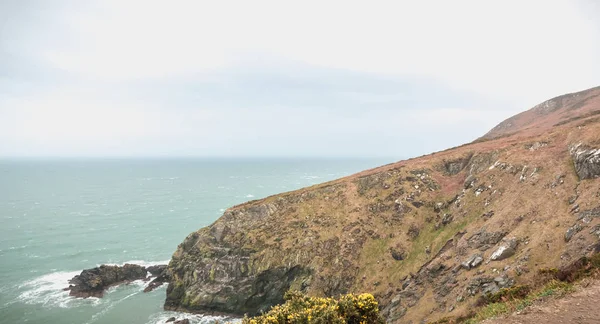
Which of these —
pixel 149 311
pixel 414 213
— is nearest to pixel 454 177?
pixel 414 213

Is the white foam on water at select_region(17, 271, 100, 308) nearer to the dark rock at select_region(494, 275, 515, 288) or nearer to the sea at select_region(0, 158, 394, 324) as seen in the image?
the sea at select_region(0, 158, 394, 324)

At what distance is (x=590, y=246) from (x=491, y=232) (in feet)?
47.4

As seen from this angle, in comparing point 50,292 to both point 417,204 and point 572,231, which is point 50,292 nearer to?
point 417,204

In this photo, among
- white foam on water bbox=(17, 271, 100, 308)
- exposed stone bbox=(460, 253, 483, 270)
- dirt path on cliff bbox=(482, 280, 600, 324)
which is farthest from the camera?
white foam on water bbox=(17, 271, 100, 308)

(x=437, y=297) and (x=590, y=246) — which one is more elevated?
(x=590, y=246)

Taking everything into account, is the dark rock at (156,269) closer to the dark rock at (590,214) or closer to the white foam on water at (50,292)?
the white foam on water at (50,292)

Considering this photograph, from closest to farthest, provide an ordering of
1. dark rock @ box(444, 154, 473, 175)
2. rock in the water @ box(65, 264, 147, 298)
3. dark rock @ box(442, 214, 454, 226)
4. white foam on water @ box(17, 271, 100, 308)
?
dark rock @ box(442, 214, 454, 226)
white foam on water @ box(17, 271, 100, 308)
rock in the water @ box(65, 264, 147, 298)
dark rock @ box(444, 154, 473, 175)

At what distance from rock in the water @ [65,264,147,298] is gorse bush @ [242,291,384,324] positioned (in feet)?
206

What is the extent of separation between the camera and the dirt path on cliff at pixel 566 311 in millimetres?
16562

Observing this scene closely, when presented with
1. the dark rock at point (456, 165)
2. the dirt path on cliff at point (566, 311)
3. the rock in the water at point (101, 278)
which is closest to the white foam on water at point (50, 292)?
the rock in the water at point (101, 278)

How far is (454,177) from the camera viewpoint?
71.1 m

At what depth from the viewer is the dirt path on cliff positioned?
1656 centimetres

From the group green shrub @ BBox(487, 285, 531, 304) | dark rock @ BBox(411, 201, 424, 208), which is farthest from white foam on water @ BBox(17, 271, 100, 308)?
green shrub @ BBox(487, 285, 531, 304)

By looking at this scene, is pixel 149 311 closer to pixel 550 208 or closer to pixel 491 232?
pixel 491 232
